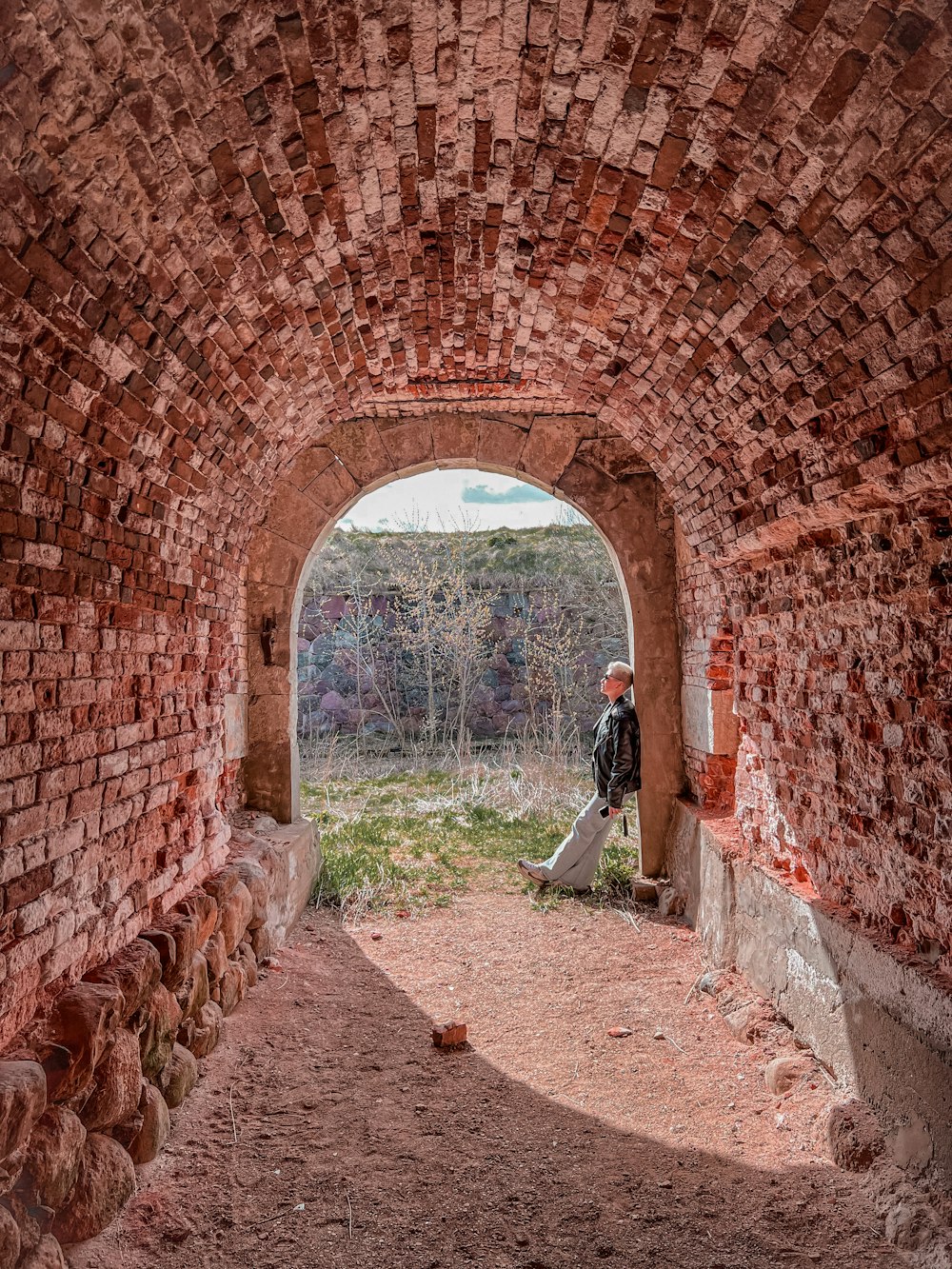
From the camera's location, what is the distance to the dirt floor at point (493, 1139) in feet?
9.13

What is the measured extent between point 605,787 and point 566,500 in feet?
7.67

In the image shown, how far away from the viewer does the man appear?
A: 21.2ft

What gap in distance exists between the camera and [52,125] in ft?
6.54

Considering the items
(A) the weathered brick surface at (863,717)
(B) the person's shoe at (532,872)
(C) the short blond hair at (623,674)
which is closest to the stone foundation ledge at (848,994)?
(A) the weathered brick surface at (863,717)

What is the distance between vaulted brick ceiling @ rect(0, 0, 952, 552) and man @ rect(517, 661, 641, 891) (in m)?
2.70

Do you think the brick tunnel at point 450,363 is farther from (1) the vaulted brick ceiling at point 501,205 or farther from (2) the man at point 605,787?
(2) the man at point 605,787

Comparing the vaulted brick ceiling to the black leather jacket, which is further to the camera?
the black leather jacket

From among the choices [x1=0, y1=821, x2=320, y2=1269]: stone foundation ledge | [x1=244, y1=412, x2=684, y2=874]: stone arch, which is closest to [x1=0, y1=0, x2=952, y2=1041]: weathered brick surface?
[x1=0, y1=821, x2=320, y2=1269]: stone foundation ledge

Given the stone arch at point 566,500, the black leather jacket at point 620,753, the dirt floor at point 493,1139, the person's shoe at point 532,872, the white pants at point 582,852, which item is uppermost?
the stone arch at point 566,500

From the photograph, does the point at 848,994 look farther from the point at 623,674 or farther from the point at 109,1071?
the point at 623,674

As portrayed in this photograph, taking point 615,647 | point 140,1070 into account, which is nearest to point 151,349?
point 140,1070

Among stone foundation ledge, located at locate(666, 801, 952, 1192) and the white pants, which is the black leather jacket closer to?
the white pants

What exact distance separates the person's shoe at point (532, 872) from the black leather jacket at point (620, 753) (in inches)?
35.0

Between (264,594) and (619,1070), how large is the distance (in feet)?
13.7
